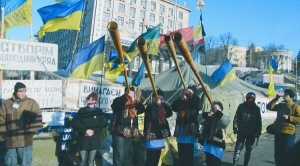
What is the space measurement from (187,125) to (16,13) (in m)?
4.72

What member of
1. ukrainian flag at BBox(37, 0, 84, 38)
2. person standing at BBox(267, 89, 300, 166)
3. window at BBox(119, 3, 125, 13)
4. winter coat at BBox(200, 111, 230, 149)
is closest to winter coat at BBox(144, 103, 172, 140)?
winter coat at BBox(200, 111, 230, 149)

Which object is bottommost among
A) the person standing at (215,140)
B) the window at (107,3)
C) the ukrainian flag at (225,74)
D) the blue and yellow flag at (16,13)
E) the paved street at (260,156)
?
the paved street at (260,156)

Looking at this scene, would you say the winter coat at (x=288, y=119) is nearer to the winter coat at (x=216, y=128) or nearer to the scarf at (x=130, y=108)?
the winter coat at (x=216, y=128)

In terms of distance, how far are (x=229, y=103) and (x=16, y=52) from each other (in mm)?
8451

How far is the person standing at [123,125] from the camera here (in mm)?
5074

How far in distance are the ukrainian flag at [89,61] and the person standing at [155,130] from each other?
236cm

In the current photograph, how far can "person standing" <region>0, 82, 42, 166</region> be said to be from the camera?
468cm

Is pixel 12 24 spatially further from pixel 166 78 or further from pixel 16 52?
pixel 166 78

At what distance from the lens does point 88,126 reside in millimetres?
5164

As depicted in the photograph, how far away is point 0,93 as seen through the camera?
19.8ft

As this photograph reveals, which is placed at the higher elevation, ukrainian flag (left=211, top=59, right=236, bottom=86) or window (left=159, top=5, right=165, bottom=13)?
window (left=159, top=5, right=165, bottom=13)

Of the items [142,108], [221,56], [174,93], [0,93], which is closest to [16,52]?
[0,93]

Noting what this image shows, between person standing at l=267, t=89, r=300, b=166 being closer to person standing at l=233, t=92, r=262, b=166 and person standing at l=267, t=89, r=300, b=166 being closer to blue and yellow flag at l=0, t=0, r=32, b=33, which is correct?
person standing at l=233, t=92, r=262, b=166

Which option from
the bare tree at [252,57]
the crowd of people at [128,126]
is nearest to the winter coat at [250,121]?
the crowd of people at [128,126]
